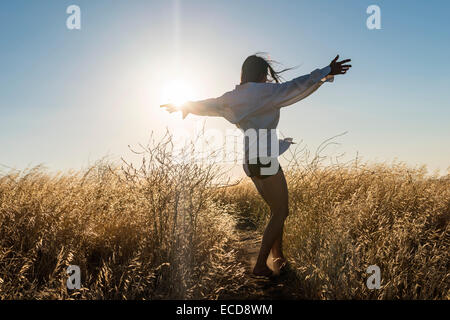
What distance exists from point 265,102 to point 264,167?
61 cm

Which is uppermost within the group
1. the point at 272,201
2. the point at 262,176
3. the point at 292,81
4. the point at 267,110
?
the point at 292,81

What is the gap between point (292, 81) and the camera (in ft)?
9.81

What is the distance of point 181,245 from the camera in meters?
2.94

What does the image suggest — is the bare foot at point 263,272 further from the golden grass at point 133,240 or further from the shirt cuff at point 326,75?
the shirt cuff at point 326,75

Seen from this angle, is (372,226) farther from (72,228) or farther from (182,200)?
(72,228)

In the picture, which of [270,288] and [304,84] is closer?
[270,288]

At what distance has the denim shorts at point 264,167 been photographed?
2981 mm

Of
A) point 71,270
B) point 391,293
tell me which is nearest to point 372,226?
point 391,293

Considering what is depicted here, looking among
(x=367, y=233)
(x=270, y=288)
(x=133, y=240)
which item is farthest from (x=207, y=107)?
(x=367, y=233)

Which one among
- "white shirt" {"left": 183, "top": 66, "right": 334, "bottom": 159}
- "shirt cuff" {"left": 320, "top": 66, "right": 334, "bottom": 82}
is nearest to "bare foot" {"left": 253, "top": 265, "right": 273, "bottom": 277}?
"white shirt" {"left": 183, "top": 66, "right": 334, "bottom": 159}

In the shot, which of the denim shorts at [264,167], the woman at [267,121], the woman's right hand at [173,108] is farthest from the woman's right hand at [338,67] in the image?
the woman's right hand at [173,108]

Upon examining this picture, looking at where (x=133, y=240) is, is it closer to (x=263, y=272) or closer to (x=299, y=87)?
(x=263, y=272)

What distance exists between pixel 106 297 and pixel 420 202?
13.2 ft
